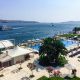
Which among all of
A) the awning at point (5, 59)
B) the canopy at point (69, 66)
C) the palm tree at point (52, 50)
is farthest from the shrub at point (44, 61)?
the awning at point (5, 59)

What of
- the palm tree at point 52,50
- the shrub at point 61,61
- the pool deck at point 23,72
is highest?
the palm tree at point 52,50

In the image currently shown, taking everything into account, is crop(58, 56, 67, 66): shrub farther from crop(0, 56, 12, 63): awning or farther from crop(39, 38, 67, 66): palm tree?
crop(0, 56, 12, 63): awning

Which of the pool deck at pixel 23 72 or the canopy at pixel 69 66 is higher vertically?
the canopy at pixel 69 66

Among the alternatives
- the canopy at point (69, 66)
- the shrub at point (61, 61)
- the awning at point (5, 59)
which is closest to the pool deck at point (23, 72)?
the canopy at point (69, 66)

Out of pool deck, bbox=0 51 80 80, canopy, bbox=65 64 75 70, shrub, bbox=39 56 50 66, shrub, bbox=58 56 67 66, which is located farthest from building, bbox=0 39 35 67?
canopy, bbox=65 64 75 70

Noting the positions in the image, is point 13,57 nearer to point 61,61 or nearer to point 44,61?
point 44,61

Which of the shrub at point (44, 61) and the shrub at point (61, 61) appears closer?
the shrub at point (61, 61)

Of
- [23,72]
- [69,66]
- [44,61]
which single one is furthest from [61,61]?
[23,72]

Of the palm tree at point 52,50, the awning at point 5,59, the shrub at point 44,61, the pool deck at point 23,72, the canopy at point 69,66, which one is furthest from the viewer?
the palm tree at point 52,50

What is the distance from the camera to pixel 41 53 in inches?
1336

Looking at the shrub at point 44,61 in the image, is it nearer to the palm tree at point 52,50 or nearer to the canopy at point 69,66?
the palm tree at point 52,50

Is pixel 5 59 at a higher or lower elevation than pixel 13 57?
lower

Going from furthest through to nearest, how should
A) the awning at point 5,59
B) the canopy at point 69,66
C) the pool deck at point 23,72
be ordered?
the awning at point 5,59 → the canopy at point 69,66 → the pool deck at point 23,72

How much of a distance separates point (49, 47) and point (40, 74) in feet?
21.5
